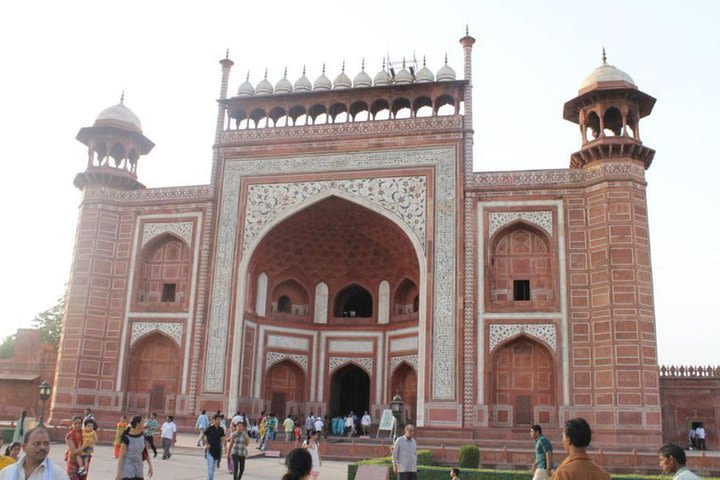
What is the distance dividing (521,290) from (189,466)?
29.9 feet

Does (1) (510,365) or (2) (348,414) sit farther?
(2) (348,414)

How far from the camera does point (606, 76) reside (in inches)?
693

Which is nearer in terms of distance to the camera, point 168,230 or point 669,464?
point 669,464

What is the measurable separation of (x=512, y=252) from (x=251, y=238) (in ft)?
23.0

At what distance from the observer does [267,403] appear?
19.8 metres

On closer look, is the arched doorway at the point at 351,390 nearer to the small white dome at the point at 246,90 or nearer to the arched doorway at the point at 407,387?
the arched doorway at the point at 407,387

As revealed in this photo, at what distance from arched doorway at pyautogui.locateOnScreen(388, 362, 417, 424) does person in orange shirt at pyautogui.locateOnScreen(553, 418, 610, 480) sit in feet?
54.4

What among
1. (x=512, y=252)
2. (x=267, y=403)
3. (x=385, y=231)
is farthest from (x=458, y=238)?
(x=267, y=403)

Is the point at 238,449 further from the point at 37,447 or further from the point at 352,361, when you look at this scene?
the point at 352,361

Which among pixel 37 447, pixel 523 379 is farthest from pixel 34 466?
pixel 523 379

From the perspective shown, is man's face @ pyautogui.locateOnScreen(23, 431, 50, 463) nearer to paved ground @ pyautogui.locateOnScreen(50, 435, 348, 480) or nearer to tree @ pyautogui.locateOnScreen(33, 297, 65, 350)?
paved ground @ pyautogui.locateOnScreen(50, 435, 348, 480)

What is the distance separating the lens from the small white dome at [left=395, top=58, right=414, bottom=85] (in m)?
19.5

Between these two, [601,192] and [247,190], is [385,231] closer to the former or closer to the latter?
[247,190]

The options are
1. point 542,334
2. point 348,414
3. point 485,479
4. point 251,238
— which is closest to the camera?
point 485,479
